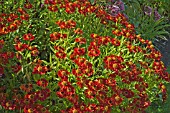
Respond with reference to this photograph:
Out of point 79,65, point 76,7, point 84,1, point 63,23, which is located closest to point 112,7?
point 84,1

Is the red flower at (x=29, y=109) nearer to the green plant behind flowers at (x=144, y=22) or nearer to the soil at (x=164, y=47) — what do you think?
the green plant behind flowers at (x=144, y=22)

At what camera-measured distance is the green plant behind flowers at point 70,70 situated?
307 centimetres

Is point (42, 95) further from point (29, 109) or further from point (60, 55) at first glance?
point (60, 55)

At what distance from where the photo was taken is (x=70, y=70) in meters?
3.49

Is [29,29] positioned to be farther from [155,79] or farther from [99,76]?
[155,79]

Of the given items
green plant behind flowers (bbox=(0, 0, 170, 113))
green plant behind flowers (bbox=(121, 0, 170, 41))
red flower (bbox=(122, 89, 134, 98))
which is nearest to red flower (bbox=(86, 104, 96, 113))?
green plant behind flowers (bbox=(0, 0, 170, 113))

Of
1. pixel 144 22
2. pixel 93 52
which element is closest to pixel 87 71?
pixel 93 52

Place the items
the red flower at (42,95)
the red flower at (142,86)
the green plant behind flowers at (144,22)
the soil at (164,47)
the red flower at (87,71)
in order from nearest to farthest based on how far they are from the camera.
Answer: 1. the red flower at (42,95)
2. the red flower at (87,71)
3. the red flower at (142,86)
4. the green plant behind flowers at (144,22)
5. the soil at (164,47)

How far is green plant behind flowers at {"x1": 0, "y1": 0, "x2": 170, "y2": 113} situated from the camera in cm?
307

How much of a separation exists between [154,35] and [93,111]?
8.67 feet

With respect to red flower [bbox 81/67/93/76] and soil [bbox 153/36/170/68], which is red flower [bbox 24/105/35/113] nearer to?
red flower [bbox 81/67/93/76]

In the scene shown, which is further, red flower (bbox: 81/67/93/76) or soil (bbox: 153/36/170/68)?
soil (bbox: 153/36/170/68)

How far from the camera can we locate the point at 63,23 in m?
3.62

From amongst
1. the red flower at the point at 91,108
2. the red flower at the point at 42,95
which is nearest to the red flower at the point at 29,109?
the red flower at the point at 42,95
